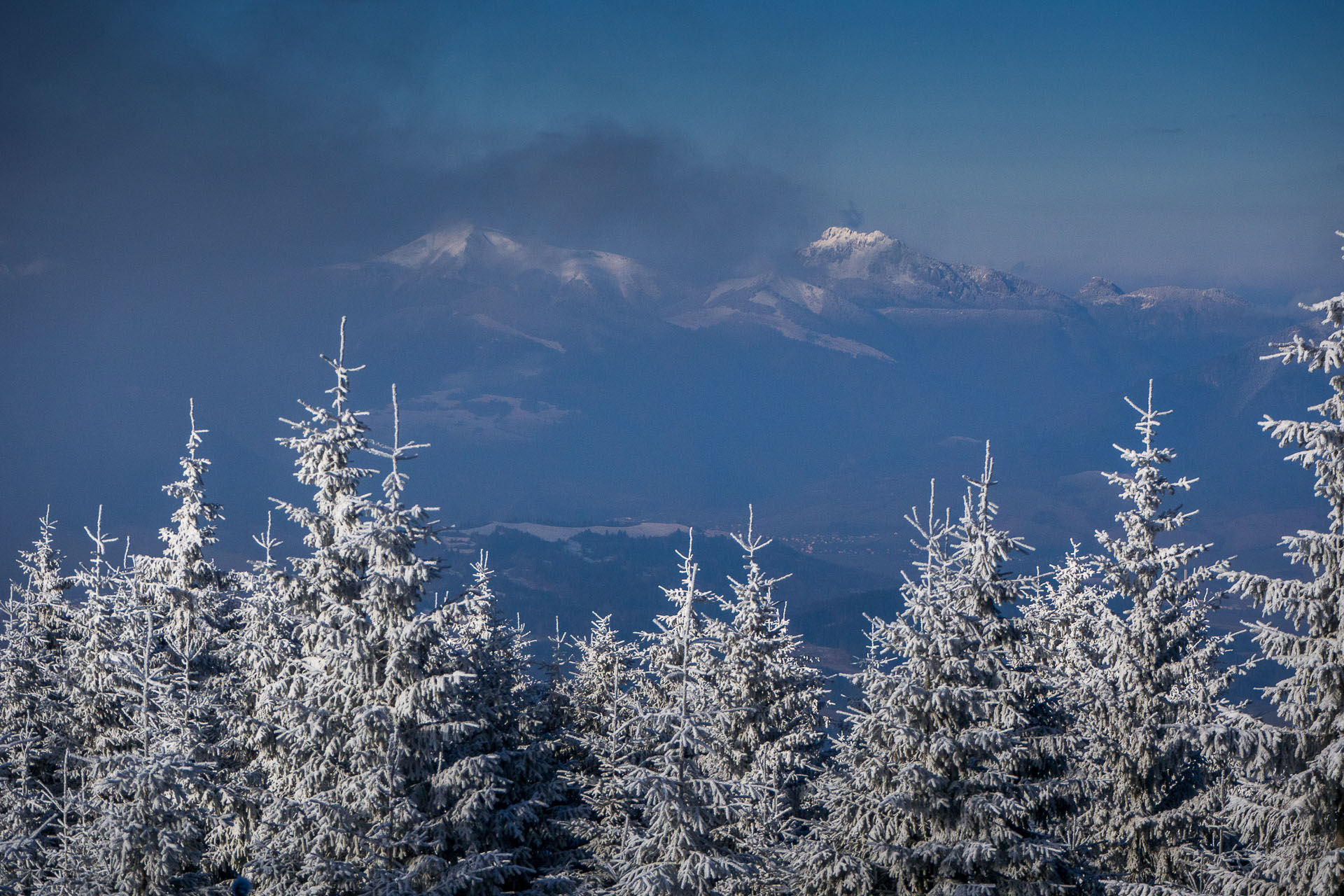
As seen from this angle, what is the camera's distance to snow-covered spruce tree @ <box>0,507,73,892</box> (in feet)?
77.5

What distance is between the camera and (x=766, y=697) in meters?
28.5

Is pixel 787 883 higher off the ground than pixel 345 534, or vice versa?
pixel 345 534

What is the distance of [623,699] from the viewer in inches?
839

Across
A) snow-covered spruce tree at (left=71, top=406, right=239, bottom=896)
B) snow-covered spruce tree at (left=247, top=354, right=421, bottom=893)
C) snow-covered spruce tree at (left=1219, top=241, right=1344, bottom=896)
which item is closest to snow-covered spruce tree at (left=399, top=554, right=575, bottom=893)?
snow-covered spruce tree at (left=247, top=354, right=421, bottom=893)

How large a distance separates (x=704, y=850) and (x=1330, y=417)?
1277cm

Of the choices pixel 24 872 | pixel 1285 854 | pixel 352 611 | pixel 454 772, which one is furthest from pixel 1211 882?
pixel 24 872

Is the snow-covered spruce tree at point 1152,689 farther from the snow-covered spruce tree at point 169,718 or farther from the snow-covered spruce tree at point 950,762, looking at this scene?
the snow-covered spruce tree at point 169,718

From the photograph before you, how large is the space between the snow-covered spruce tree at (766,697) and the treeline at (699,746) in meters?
0.13

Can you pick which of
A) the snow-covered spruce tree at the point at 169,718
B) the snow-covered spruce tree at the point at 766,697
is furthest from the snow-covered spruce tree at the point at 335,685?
the snow-covered spruce tree at the point at 766,697

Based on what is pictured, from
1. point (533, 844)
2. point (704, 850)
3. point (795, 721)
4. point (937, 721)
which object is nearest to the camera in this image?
point (704, 850)

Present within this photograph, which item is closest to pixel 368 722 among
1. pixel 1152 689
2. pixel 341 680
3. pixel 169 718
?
pixel 341 680

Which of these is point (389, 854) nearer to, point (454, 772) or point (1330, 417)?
point (454, 772)

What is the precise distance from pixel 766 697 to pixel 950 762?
364 inches

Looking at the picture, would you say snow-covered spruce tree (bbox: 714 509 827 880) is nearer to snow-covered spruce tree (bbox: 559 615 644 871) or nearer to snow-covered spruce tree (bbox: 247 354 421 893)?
snow-covered spruce tree (bbox: 559 615 644 871)
